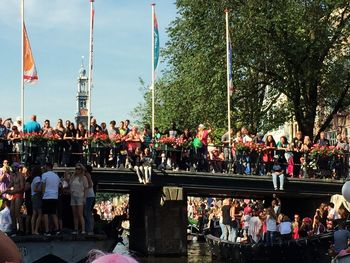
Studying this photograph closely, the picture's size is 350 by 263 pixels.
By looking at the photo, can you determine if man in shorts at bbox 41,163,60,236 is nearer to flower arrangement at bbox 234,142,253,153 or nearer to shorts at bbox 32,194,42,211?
shorts at bbox 32,194,42,211

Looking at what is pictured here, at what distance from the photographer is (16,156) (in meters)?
25.0

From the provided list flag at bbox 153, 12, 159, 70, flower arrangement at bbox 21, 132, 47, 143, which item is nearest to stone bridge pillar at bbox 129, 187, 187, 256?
flag at bbox 153, 12, 159, 70

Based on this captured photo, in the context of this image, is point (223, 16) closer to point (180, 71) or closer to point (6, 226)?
point (180, 71)

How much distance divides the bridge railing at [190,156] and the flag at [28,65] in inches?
127

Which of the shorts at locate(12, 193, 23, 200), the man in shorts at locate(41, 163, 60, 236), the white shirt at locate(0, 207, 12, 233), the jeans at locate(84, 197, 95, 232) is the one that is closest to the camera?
the man in shorts at locate(41, 163, 60, 236)

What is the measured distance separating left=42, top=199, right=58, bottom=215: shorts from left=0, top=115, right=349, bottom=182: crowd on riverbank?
7961 millimetres

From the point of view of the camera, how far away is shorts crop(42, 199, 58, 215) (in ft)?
55.5

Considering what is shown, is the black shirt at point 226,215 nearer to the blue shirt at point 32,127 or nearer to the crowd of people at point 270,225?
the crowd of people at point 270,225

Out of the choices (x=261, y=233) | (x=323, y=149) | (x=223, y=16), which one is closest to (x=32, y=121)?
(x=261, y=233)

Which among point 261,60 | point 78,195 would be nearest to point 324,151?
point 261,60

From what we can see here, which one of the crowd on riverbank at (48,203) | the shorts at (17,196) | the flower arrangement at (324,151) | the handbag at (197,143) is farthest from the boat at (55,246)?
the flower arrangement at (324,151)

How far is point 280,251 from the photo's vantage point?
2366cm

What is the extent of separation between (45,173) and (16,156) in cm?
815

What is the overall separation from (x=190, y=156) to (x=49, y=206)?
11.4 metres
